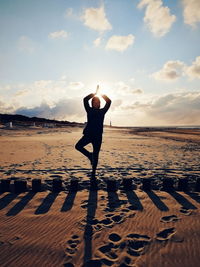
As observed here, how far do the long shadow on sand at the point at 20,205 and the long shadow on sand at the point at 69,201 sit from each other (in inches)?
32.8

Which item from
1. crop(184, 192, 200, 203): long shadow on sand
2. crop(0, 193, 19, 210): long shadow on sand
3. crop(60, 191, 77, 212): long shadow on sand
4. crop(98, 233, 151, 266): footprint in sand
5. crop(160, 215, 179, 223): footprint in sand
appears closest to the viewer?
crop(98, 233, 151, 266): footprint in sand

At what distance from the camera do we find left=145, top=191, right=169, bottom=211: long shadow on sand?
12.5ft

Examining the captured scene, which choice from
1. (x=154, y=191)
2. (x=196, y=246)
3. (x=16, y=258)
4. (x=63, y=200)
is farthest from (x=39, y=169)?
(x=196, y=246)

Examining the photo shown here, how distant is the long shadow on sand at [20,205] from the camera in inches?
141

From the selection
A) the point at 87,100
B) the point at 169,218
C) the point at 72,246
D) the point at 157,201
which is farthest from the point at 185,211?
the point at 87,100

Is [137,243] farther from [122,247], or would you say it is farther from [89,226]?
[89,226]

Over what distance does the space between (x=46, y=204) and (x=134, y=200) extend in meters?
1.95

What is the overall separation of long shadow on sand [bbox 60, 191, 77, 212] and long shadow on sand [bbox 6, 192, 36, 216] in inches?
32.8

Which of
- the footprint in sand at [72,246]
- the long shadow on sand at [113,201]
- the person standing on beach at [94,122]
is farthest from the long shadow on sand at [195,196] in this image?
the footprint in sand at [72,246]

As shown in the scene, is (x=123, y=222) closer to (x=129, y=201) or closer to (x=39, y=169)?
(x=129, y=201)

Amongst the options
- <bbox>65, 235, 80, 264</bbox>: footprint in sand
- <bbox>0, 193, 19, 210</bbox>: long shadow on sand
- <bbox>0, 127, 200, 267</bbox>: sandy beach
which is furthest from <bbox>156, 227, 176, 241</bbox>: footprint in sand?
<bbox>0, 193, 19, 210</bbox>: long shadow on sand

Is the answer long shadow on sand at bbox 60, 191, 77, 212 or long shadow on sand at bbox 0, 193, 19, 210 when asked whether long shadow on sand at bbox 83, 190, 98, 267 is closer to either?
long shadow on sand at bbox 60, 191, 77, 212

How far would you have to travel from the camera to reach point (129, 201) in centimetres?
416

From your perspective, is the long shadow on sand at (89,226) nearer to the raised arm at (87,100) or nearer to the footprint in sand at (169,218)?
the footprint in sand at (169,218)
